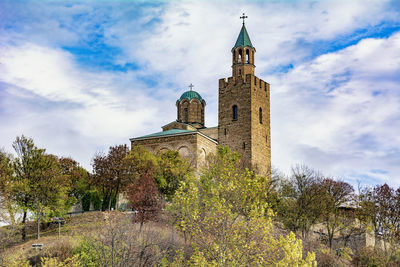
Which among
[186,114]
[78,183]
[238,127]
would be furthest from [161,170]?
[186,114]

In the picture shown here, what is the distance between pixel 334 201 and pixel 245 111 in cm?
1409

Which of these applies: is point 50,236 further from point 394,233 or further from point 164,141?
point 394,233

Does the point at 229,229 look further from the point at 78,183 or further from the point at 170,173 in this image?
the point at 78,183

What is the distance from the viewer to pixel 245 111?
143 ft

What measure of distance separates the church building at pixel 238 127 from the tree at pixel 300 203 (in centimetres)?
775

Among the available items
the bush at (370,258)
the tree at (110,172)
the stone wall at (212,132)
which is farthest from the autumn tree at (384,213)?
the tree at (110,172)

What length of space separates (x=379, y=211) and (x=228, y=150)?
1387 centimetres

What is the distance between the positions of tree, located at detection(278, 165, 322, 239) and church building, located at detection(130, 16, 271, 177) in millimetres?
7747

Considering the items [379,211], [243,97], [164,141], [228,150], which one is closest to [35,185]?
[164,141]

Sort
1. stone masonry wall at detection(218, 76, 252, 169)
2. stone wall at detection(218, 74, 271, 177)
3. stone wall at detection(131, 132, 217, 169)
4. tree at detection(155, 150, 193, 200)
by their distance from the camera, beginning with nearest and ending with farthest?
tree at detection(155, 150, 193, 200) < stone wall at detection(131, 132, 217, 169) < stone wall at detection(218, 74, 271, 177) < stone masonry wall at detection(218, 76, 252, 169)

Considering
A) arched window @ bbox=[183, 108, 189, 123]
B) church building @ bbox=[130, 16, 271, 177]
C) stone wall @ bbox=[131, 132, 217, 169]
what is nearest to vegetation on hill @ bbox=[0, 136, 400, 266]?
stone wall @ bbox=[131, 132, 217, 169]

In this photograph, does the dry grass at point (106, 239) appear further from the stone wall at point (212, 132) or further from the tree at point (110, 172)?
the stone wall at point (212, 132)

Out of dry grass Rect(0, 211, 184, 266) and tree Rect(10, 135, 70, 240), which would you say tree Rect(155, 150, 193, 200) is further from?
tree Rect(10, 135, 70, 240)

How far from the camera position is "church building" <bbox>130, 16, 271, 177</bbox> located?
4156 centimetres
